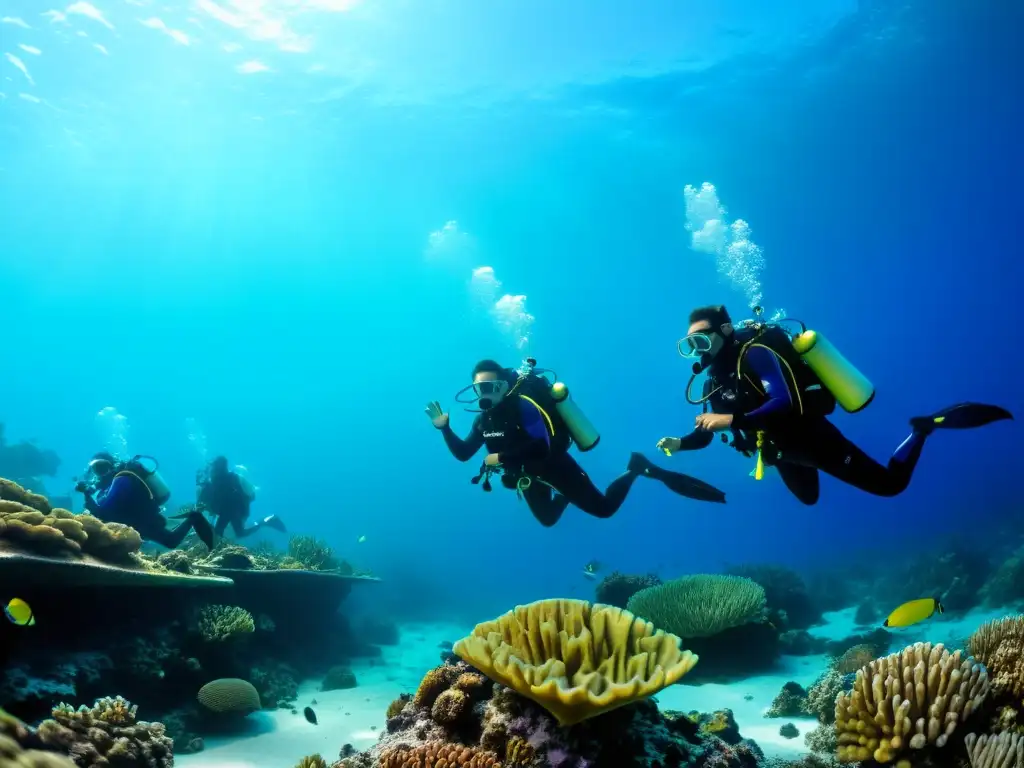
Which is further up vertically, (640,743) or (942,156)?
(942,156)

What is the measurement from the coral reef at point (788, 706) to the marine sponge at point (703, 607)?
3.77ft

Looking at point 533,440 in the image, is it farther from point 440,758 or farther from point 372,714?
point 372,714

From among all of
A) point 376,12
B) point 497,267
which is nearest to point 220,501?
point 376,12

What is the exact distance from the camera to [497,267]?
71.1m

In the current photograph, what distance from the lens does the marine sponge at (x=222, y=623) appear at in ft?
25.3

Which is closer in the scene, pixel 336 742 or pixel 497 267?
pixel 336 742

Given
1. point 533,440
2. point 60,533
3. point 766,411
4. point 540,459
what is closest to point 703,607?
point 540,459

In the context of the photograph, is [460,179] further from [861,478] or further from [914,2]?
[861,478]

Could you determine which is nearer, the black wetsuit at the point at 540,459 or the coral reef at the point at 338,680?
the black wetsuit at the point at 540,459

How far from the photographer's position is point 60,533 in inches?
222

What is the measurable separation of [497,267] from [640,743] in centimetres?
7012

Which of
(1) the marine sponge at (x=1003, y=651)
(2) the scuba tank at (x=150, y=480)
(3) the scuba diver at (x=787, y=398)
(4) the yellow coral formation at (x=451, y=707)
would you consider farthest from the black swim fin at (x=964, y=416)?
(2) the scuba tank at (x=150, y=480)

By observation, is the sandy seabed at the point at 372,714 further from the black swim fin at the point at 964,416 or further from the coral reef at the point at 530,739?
the black swim fin at the point at 964,416

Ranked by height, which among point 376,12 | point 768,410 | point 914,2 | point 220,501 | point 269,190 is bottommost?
point 768,410
